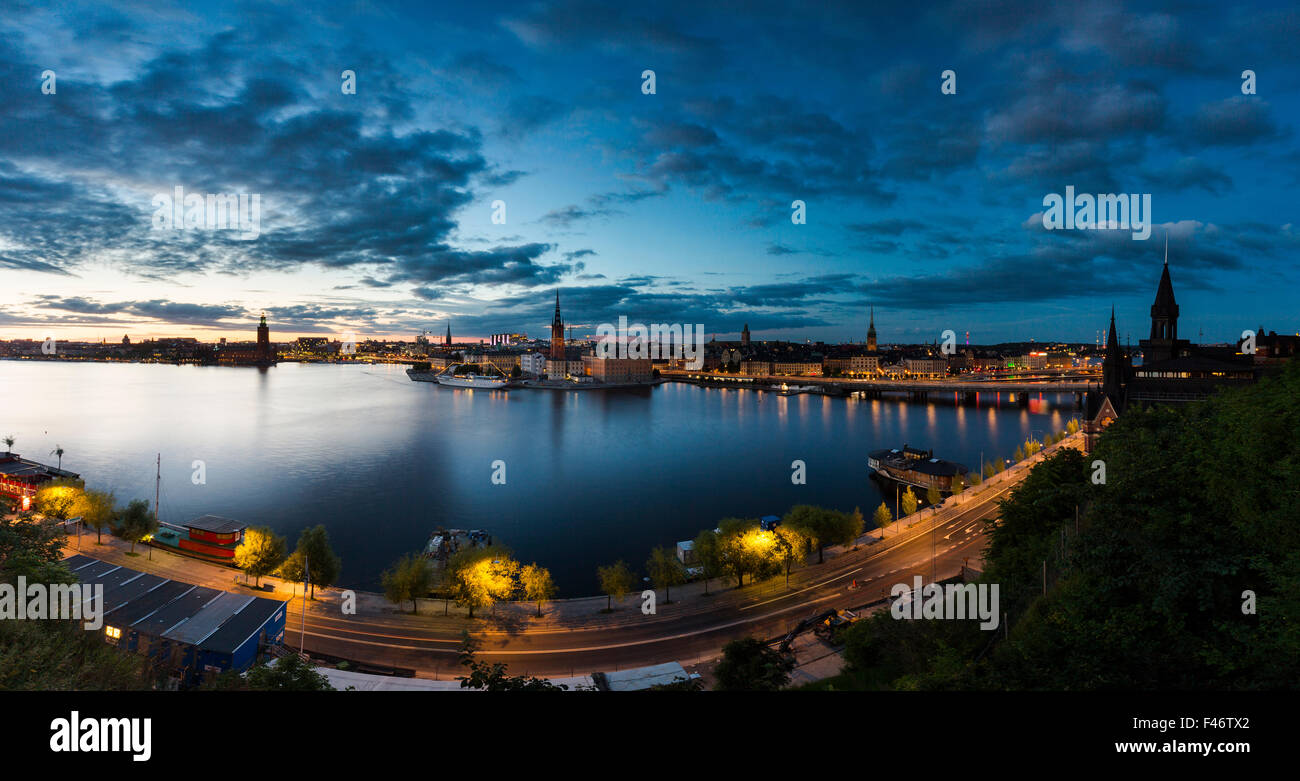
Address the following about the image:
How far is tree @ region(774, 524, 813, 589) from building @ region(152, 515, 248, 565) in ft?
38.1

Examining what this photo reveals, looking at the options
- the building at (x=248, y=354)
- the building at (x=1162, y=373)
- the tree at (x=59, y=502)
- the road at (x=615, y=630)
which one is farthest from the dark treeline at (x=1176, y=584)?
the building at (x=248, y=354)

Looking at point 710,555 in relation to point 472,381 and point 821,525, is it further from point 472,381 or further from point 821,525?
point 472,381

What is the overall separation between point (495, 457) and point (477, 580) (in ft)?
58.9

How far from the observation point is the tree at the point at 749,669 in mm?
5258

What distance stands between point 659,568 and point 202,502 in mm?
16529

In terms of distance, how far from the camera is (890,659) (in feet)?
22.9

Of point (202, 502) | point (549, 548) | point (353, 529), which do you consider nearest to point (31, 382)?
point (202, 502)

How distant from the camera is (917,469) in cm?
Answer: 2230

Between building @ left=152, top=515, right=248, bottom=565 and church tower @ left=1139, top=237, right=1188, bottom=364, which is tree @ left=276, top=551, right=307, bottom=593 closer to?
building @ left=152, top=515, right=248, bottom=565

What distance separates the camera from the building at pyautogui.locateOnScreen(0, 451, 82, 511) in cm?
1642

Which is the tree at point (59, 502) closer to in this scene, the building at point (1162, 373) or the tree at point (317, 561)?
the tree at point (317, 561)

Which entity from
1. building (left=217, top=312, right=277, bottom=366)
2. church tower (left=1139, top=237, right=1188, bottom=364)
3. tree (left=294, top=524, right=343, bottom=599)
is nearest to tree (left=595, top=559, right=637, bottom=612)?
tree (left=294, top=524, right=343, bottom=599)

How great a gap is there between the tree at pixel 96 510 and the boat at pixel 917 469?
23.5 metres

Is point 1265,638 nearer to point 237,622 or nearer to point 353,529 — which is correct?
point 237,622
